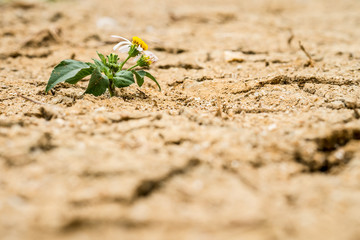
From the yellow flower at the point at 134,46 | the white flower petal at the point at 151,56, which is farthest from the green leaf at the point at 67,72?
the white flower petal at the point at 151,56

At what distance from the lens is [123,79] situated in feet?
5.41

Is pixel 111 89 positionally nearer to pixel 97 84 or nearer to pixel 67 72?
pixel 97 84

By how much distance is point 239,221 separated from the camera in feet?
2.79

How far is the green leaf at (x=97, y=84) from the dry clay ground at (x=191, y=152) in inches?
2.8

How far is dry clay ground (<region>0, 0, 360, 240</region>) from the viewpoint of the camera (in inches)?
33.1

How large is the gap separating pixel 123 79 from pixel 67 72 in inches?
13.3

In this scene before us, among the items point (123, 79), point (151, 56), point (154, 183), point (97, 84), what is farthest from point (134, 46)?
point (154, 183)

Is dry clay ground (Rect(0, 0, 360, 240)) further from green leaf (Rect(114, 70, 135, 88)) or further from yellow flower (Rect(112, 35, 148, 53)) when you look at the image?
yellow flower (Rect(112, 35, 148, 53))

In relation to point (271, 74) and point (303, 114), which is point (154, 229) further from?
point (271, 74)

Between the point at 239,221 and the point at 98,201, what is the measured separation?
1.57ft

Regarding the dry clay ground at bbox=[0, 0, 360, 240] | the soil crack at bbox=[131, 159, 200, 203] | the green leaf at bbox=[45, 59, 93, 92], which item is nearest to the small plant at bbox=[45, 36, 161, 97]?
the green leaf at bbox=[45, 59, 93, 92]

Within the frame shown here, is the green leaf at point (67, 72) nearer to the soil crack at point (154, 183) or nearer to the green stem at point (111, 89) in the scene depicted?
the green stem at point (111, 89)

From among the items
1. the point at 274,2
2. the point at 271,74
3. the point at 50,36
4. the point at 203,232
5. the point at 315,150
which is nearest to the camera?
the point at 203,232

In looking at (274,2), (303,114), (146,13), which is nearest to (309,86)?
(303,114)
